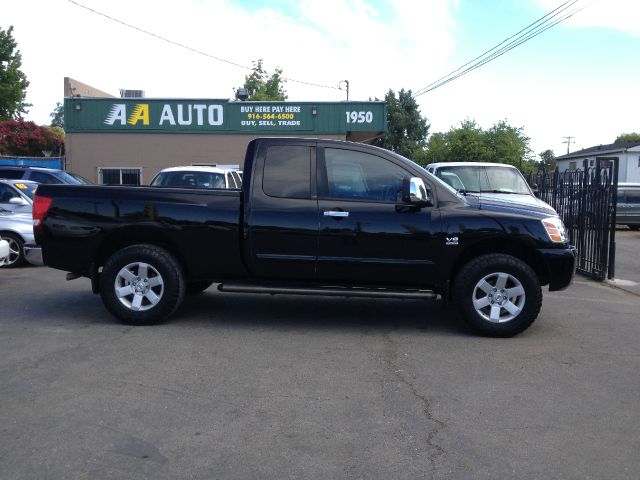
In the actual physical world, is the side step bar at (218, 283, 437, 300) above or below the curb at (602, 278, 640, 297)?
above

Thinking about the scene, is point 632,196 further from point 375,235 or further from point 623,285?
point 375,235

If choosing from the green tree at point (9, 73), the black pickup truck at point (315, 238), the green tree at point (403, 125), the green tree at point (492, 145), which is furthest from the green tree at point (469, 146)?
the black pickup truck at point (315, 238)

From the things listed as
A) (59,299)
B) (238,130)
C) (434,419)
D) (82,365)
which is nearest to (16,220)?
(59,299)

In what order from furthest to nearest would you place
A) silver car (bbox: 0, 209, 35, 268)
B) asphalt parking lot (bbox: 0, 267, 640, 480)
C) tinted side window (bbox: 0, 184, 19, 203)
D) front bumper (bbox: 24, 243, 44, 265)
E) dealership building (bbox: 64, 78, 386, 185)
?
dealership building (bbox: 64, 78, 386, 185)
tinted side window (bbox: 0, 184, 19, 203)
silver car (bbox: 0, 209, 35, 268)
front bumper (bbox: 24, 243, 44, 265)
asphalt parking lot (bbox: 0, 267, 640, 480)

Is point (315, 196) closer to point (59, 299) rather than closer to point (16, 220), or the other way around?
point (59, 299)

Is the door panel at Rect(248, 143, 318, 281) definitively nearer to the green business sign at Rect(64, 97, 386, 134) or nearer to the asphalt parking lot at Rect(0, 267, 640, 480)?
the asphalt parking lot at Rect(0, 267, 640, 480)

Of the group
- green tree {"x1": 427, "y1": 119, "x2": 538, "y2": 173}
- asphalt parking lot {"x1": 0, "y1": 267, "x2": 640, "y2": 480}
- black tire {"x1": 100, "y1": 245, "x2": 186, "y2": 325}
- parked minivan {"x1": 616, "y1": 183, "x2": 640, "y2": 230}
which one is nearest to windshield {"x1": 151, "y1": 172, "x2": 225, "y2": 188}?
asphalt parking lot {"x1": 0, "y1": 267, "x2": 640, "y2": 480}

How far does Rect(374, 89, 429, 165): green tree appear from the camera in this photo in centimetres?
6981

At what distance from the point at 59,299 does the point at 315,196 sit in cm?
393

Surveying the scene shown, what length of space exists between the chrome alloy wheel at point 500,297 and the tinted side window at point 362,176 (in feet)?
4.17

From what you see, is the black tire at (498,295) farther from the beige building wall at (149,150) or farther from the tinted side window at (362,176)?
the beige building wall at (149,150)

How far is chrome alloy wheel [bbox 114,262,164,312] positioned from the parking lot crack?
8.13 feet

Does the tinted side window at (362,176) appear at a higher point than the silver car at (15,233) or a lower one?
higher

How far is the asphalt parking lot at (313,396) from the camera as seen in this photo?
146 inches
